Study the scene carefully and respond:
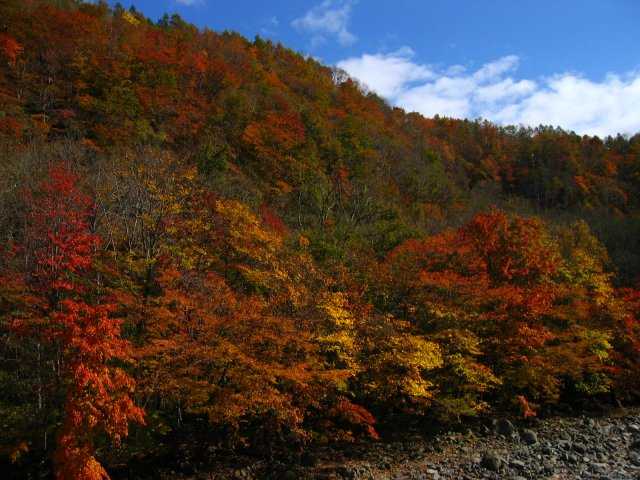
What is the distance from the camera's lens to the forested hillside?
39.7 ft

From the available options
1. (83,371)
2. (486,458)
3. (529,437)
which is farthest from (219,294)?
(529,437)

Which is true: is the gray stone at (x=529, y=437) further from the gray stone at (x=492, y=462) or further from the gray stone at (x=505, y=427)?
the gray stone at (x=492, y=462)

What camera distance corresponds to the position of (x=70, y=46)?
36.8 m

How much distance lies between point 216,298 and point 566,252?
77.6 feet

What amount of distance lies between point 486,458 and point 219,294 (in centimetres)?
892

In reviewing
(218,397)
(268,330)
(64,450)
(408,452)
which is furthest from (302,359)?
(64,450)

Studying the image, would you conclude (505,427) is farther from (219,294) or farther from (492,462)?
(219,294)

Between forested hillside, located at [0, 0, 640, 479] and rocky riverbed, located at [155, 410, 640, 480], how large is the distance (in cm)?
84

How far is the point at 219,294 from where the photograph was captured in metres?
13.1

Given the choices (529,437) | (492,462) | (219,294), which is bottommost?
(529,437)

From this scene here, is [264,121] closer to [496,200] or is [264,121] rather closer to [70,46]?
[70,46]

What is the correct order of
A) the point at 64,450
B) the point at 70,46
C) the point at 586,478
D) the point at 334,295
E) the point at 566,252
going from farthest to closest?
the point at 70,46
the point at 566,252
the point at 334,295
the point at 586,478
the point at 64,450

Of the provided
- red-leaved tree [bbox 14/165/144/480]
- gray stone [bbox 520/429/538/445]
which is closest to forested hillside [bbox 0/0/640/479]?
red-leaved tree [bbox 14/165/144/480]

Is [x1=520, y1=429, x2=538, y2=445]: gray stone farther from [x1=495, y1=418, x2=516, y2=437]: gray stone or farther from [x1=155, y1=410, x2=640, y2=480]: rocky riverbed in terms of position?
[x1=495, y1=418, x2=516, y2=437]: gray stone
